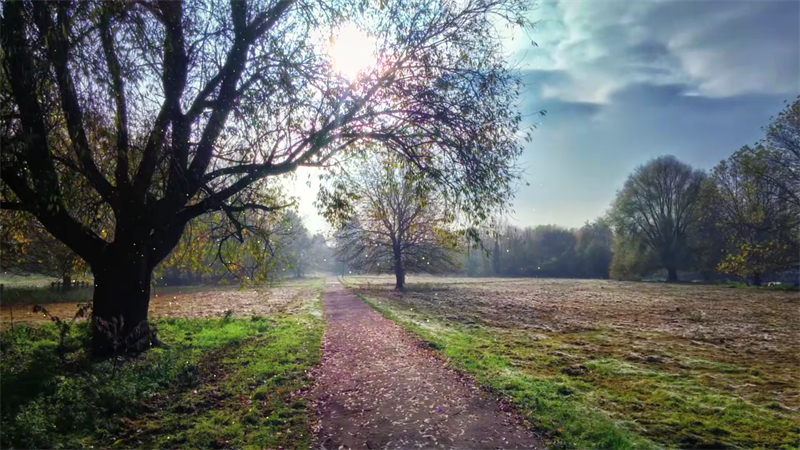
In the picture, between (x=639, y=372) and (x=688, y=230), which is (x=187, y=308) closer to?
(x=639, y=372)

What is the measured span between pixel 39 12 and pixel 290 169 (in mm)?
4962

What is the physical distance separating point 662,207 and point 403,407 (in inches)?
2271

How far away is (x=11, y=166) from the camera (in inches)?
295

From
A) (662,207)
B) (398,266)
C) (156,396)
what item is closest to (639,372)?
(156,396)

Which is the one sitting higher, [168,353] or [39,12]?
[39,12]

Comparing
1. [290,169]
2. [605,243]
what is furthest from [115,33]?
[605,243]

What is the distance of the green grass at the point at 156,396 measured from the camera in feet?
18.2

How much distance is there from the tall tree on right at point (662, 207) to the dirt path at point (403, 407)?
52961 mm

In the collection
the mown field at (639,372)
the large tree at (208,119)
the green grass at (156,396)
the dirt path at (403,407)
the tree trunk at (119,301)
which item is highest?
the large tree at (208,119)

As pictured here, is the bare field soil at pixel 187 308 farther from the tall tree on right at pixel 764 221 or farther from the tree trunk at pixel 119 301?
the tall tree on right at pixel 764 221

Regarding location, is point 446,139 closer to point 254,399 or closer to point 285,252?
point 254,399

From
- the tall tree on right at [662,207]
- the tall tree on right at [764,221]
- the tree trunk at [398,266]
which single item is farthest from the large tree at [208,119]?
the tall tree on right at [662,207]

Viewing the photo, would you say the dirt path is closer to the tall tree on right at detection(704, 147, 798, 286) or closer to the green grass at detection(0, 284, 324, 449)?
the green grass at detection(0, 284, 324, 449)

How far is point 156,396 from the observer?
723 cm
